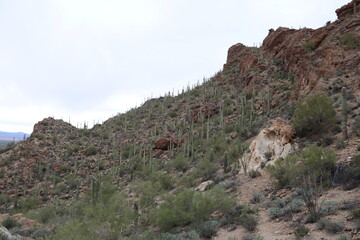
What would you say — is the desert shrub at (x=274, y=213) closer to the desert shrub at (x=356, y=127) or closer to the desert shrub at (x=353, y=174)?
the desert shrub at (x=353, y=174)

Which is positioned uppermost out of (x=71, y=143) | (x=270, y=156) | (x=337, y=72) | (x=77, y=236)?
(x=337, y=72)

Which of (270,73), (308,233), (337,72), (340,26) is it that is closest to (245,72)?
(270,73)

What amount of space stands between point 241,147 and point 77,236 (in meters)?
12.6

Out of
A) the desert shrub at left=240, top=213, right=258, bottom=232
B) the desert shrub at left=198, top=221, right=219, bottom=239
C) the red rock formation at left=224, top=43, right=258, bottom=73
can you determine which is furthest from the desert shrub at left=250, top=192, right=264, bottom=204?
the red rock formation at left=224, top=43, right=258, bottom=73

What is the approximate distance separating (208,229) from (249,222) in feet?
4.69

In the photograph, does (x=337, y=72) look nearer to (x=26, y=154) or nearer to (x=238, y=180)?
(x=238, y=180)

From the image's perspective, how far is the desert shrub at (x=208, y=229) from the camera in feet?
33.0

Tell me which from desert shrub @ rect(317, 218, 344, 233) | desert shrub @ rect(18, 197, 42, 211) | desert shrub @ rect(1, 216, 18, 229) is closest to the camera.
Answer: desert shrub @ rect(317, 218, 344, 233)

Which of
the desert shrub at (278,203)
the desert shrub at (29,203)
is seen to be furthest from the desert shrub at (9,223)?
the desert shrub at (278,203)

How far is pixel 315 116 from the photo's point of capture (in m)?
15.1

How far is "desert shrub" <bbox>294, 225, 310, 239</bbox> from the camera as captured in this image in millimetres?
7926

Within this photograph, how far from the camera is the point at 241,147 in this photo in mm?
19125

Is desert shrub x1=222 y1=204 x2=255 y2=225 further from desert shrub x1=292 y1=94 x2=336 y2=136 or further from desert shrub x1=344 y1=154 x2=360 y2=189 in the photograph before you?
desert shrub x1=292 y1=94 x2=336 y2=136

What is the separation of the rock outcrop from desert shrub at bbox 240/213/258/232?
532cm
